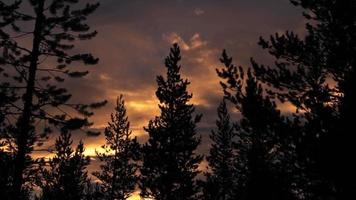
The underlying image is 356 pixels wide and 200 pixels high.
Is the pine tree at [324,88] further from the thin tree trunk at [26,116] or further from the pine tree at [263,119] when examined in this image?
the thin tree trunk at [26,116]

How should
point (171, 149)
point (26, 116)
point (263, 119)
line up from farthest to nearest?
point (171, 149)
point (26, 116)
point (263, 119)

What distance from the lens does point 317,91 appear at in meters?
8.50

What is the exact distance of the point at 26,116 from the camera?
14.1 m

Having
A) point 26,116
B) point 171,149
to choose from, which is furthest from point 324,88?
point 171,149

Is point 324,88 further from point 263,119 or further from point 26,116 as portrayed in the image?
point 26,116

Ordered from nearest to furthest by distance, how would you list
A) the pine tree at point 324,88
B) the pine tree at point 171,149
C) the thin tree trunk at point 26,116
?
the pine tree at point 324,88
the thin tree trunk at point 26,116
the pine tree at point 171,149

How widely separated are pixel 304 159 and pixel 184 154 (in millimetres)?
22050

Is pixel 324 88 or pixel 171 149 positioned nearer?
pixel 324 88

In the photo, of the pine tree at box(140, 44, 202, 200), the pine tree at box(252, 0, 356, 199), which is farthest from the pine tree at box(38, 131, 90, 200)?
the pine tree at box(252, 0, 356, 199)

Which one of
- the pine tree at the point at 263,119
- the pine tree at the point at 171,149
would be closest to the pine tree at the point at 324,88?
the pine tree at the point at 263,119

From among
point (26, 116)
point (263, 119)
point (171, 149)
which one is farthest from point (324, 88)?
point (171, 149)

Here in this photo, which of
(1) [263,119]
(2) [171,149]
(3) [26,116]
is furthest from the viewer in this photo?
(2) [171,149]

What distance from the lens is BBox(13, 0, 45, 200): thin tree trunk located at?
1341 centimetres

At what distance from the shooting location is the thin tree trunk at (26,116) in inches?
528
